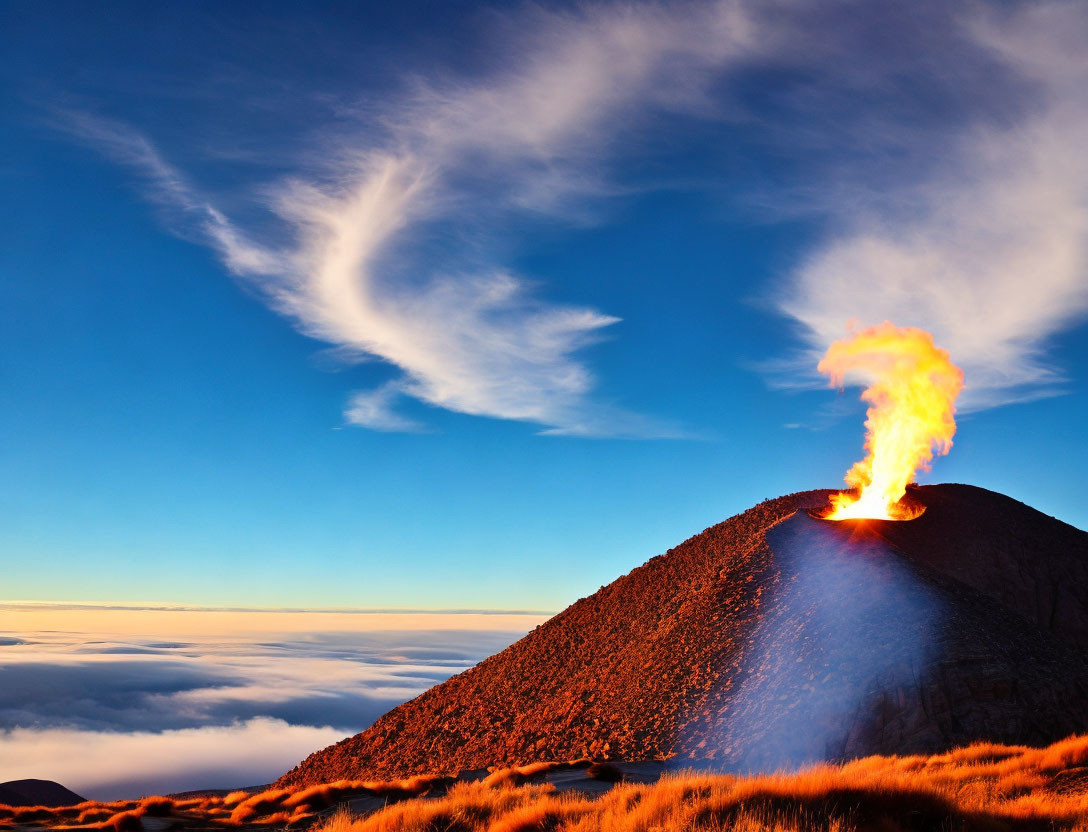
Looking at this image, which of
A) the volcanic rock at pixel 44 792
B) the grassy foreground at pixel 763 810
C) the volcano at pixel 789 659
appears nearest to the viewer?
the grassy foreground at pixel 763 810

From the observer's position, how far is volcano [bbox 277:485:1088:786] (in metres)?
31.5

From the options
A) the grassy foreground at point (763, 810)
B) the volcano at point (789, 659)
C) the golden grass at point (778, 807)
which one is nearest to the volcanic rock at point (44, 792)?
the volcano at point (789, 659)

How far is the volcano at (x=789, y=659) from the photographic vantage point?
3153 centimetres

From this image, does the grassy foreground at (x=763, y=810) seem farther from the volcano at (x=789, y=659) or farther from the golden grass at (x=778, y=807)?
the volcano at (x=789, y=659)

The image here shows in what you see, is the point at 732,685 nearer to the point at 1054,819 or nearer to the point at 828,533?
the point at 828,533

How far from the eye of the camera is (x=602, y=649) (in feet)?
152

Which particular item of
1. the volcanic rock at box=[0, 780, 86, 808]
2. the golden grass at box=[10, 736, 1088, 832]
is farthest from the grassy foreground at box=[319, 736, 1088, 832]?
the volcanic rock at box=[0, 780, 86, 808]

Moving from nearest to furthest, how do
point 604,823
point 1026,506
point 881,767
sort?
point 604,823, point 881,767, point 1026,506

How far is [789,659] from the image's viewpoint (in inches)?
1415

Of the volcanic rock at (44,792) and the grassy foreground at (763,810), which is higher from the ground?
the grassy foreground at (763,810)

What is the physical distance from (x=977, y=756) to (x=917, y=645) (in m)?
11.8

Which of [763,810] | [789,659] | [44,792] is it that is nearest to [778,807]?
[763,810]

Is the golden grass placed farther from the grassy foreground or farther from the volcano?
the volcano

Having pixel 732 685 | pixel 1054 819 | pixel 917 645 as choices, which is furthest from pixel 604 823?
pixel 917 645
